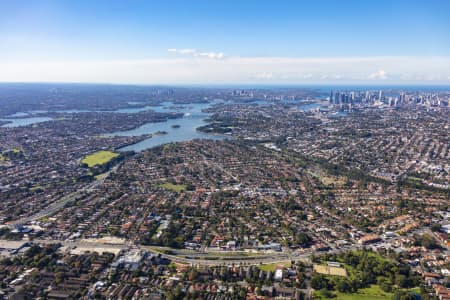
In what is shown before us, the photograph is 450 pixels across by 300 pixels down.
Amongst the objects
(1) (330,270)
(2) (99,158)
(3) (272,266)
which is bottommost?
(3) (272,266)

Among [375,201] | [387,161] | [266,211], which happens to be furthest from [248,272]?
[387,161]

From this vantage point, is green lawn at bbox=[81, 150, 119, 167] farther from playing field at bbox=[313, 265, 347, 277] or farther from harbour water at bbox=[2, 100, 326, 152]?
playing field at bbox=[313, 265, 347, 277]

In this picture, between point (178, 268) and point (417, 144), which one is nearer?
point (178, 268)

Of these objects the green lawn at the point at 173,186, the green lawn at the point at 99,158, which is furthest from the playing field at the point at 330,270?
the green lawn at the point at 99,158

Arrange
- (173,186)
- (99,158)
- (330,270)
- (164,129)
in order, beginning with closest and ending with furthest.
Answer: (330,270), (173,186), (99,158), (164,129)

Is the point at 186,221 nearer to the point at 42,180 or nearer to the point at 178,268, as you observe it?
the point at 178,268

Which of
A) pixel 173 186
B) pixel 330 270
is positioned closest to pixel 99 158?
pixel 173 186

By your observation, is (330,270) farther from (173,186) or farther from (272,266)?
(173,186)

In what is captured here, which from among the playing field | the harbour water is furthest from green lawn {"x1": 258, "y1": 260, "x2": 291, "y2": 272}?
the harbour water
